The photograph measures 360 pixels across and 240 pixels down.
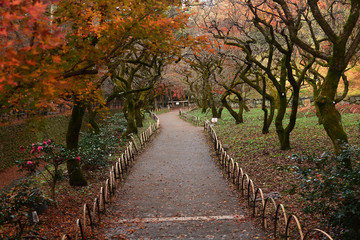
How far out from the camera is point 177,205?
349 inches

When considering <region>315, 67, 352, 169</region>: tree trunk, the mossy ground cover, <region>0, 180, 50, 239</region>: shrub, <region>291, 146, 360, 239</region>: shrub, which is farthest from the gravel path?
<region>315, 67, 352, 169</region>: tree trunk

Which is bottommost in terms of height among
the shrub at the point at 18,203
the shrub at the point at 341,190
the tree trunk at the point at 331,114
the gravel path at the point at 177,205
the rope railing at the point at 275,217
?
the gravel path at the point at 177,205

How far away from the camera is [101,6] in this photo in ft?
24.8

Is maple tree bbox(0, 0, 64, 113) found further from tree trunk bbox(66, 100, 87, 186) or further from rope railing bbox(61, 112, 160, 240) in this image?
tree trunk bbox(66, 100, 87, 186)

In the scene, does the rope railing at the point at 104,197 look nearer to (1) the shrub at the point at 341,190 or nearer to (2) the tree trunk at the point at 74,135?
(2) the tree trunk at the point at 74,135

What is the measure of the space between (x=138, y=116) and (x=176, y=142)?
7608 mm

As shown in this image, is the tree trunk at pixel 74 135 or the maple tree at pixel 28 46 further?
the tree trunk at pixel 74 135

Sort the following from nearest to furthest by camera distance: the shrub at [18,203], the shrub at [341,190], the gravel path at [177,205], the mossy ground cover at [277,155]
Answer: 1. the shrub at [341,190]
2. the shrub at [18,203]
3. the gravel path at [177,205]
4. the mossy ground cover at [277,155]

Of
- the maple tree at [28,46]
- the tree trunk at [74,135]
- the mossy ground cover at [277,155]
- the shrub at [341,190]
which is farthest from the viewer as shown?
the tree trunk at [74,135]

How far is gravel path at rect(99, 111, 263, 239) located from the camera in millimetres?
6794

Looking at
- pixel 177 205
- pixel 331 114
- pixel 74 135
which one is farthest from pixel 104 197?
pixel 331 114

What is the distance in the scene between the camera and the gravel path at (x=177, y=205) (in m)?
6.79

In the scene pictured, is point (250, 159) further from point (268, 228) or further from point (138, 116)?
point (138, 116)

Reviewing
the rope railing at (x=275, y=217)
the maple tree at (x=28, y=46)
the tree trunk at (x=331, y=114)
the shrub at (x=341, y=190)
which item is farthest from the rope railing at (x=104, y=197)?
the tree trunk at (x=331, y=114)
